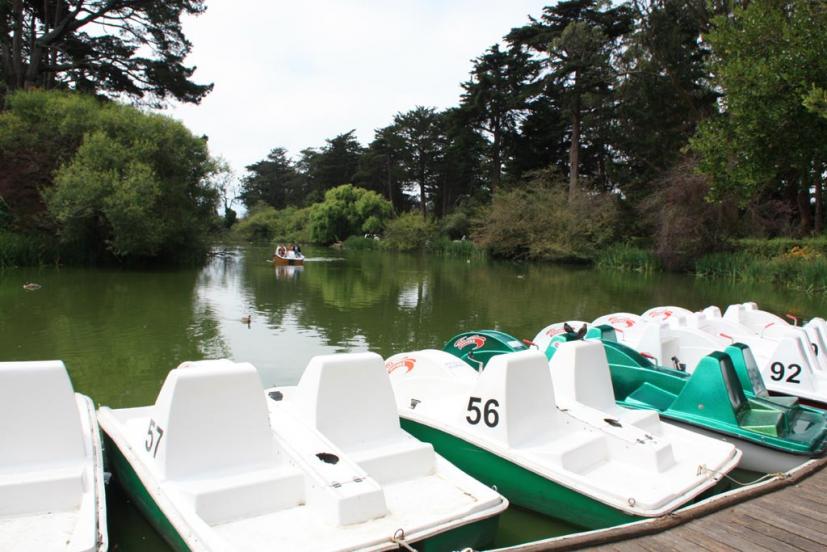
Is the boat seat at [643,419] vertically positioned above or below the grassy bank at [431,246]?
below

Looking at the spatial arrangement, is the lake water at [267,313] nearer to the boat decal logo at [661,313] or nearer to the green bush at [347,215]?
the boat decal logo at [661,313]

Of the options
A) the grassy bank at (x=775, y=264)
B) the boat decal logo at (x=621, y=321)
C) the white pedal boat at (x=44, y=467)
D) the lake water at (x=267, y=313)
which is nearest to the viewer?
the white pedal boat at (x=44, y=467)

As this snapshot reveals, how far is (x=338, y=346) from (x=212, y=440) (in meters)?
7.04

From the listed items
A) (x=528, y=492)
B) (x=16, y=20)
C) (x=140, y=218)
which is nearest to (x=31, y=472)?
(x=528, y=492)

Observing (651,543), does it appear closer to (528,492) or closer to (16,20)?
(528,492)

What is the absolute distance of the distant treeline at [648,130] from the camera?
1205cm

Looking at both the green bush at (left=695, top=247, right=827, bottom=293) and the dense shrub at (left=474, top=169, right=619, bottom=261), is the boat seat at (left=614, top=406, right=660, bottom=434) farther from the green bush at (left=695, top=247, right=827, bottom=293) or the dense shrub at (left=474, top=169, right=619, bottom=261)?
the dense shrub at (left=474, top=169, right=619, bottom=261)

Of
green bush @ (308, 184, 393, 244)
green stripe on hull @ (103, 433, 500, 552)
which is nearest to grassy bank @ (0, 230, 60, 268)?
green stripe on hull @ (103, 433, 500, 552)

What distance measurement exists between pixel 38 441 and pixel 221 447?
1058mm

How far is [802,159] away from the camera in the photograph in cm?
1233

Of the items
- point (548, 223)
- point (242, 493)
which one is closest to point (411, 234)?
point (548, 223)

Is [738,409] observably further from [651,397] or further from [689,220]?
[689,220]

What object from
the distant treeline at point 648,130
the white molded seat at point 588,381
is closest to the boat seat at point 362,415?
the white molded seat at point 588,381

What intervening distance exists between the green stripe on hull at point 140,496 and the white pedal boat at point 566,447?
1.96 metres
